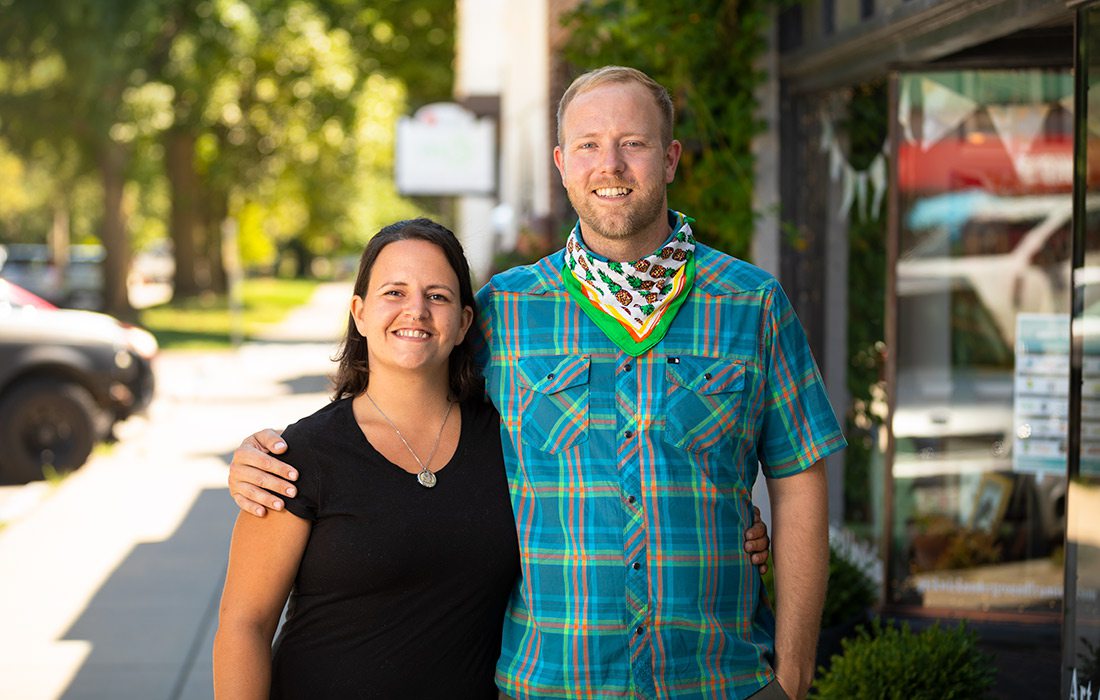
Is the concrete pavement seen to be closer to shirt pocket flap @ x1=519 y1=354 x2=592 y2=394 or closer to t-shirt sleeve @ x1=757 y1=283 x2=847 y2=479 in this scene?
shirt pocket flap @ x1=519 y1=354 x2=592 y2=394

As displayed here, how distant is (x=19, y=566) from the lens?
26.2 ft

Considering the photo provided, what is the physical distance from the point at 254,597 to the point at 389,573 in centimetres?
26

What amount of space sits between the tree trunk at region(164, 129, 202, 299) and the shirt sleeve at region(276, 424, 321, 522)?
29.4 metres

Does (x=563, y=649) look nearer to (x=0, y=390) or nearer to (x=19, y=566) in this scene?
(x=19, y=566)

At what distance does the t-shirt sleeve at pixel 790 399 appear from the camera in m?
2.80

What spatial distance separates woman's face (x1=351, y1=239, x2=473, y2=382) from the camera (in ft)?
9.11

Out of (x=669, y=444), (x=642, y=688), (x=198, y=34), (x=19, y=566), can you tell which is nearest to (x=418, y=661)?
(x=642, y=688)

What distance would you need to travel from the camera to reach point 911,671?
159 inches

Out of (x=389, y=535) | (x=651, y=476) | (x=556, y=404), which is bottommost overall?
(x=389, y=535)

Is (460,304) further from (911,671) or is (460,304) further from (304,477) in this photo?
(911,671)

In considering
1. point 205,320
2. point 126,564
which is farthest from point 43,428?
point 205,320

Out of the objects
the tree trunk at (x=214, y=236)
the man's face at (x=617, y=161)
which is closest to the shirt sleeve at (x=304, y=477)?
the man's face at (x=617, y=161)

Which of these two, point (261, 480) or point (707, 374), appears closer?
point (261, 480)

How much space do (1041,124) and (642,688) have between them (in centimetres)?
410
